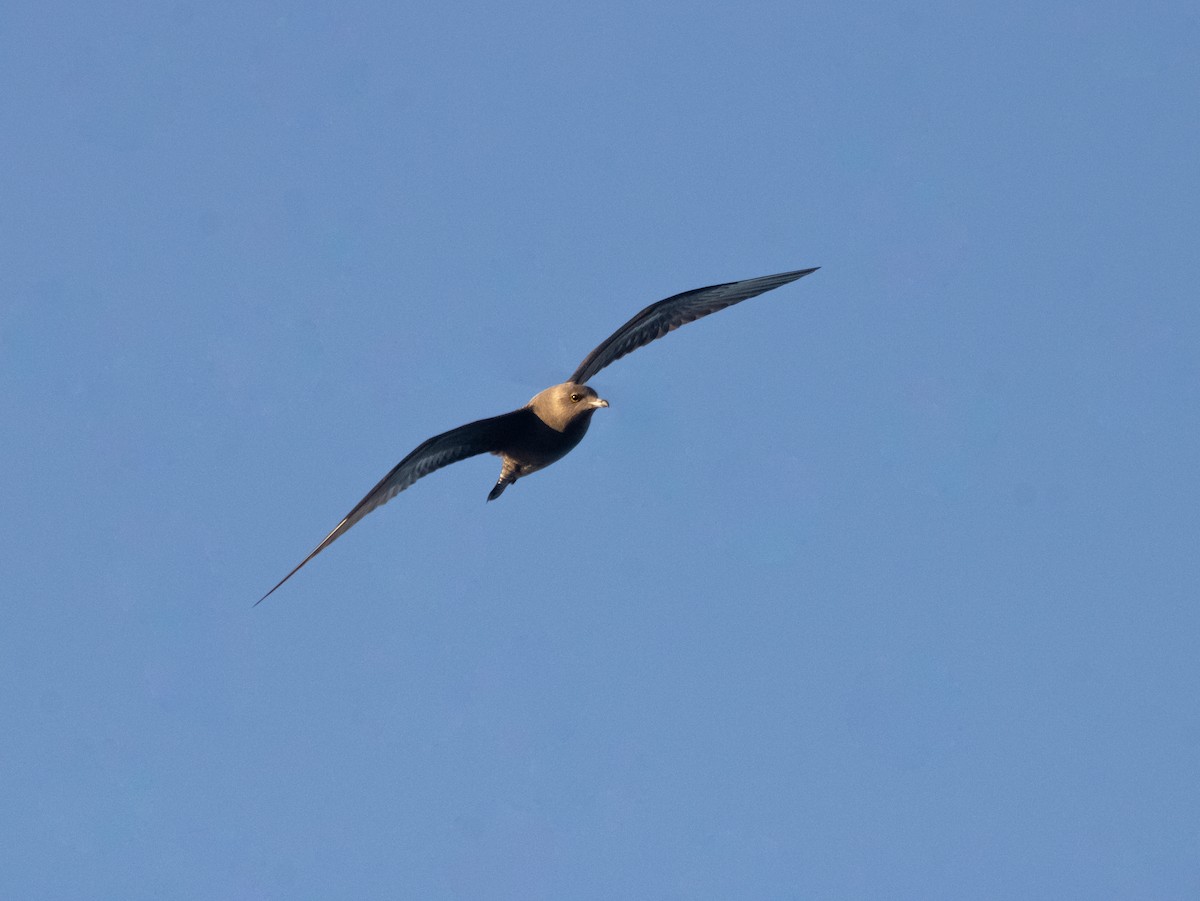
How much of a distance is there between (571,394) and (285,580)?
3987mm

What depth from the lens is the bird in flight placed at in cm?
1647

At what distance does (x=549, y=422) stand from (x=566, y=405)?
0.99 feet

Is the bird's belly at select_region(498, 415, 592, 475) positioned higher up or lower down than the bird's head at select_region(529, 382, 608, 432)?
lower down

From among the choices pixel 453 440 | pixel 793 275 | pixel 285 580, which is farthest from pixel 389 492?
pixel 793 275

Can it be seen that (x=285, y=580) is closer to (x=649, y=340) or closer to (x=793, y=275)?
(x=649, y=340)

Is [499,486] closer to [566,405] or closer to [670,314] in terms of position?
[566,405]

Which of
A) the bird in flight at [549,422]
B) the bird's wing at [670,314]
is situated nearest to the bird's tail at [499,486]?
the bird in flight at [549,422]

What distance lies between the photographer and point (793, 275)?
17.8m

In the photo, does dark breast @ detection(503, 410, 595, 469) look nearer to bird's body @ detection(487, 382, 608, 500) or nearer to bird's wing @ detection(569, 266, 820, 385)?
bird's body @ detection(487, 382, 608, 500)

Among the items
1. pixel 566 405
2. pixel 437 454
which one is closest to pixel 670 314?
pixel 566 405

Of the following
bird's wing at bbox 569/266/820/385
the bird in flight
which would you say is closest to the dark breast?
the bird in flight

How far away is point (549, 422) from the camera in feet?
55.4

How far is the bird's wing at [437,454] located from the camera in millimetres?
16109

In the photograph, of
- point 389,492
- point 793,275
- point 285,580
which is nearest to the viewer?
point 285,580
